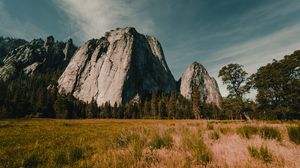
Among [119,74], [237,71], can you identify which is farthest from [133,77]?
[237,71]

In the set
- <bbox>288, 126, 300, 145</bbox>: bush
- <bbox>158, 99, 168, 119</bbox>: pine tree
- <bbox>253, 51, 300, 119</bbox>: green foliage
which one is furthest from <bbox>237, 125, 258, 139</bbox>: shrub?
<bbox>158, 99, 168, 119</bbox>: pine tree

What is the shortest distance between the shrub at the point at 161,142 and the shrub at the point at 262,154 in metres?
2.44

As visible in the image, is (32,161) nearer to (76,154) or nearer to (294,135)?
(76,154)

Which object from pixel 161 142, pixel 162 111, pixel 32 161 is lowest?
pixel 32 161

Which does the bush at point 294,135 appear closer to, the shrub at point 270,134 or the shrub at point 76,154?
the shrub at point 270,134

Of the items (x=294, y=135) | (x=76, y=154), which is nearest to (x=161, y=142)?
(x=76, y=154)

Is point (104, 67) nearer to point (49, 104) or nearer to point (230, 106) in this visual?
point (49, 104)

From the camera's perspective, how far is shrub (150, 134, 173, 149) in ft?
20.6

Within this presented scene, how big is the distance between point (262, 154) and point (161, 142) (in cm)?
303

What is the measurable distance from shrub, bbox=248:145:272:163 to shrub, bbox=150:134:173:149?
244 cm

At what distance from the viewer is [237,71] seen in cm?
4303

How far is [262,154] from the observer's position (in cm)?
439

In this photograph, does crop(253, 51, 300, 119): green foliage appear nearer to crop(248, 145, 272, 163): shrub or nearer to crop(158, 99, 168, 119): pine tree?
crop(248, 145, 272, 163): shrub

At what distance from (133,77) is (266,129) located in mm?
173421
